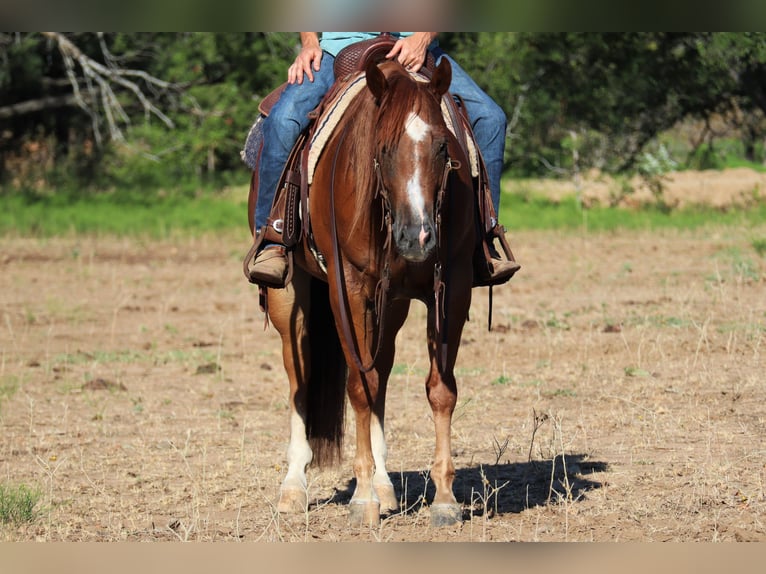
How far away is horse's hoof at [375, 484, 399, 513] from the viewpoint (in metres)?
5.48

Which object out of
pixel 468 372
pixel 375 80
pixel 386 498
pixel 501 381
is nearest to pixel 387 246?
pixel 375 80

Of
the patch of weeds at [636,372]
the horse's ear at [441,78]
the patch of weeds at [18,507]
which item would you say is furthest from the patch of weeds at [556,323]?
the patch of weeds at [18,507]

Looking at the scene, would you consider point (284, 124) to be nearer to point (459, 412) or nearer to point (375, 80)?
point (375, 80)

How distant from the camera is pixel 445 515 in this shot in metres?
5.08

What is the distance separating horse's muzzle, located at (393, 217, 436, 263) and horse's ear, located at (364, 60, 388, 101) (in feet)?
2.42

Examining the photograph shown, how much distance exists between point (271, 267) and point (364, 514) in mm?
1352

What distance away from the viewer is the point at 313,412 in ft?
20.4

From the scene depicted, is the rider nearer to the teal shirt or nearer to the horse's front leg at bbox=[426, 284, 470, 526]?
the teal shirt

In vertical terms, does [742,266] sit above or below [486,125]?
below

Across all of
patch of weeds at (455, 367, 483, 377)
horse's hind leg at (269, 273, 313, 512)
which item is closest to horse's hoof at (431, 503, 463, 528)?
horse's hind leg at (269, 273, 313, 512)

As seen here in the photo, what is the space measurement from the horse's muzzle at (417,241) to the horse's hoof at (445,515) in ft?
4.28

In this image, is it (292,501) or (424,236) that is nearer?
(424,236)

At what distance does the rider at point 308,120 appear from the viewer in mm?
5801
